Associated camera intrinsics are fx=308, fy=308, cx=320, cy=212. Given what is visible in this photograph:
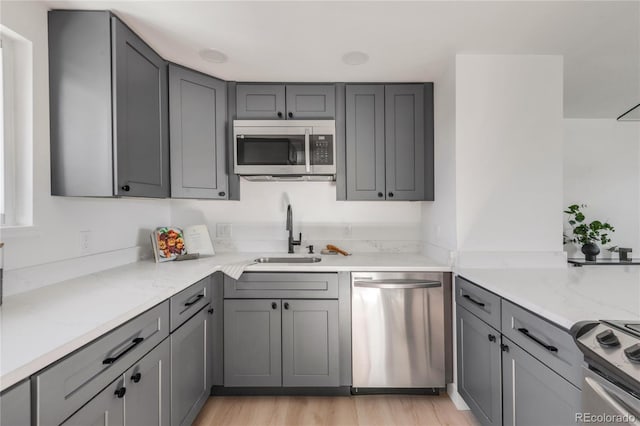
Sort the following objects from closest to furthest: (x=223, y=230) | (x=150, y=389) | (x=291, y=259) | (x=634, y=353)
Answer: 1. (x=634, y=353)
2. (x=150, y=389)
3. (x=291, y=259)
4. (x=223, y=230)

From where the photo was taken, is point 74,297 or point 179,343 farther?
point 179,343

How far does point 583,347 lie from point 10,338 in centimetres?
172

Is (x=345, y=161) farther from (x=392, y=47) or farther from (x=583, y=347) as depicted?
(x=583, y=347)

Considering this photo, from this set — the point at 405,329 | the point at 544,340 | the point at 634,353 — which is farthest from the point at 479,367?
the point at 634,353

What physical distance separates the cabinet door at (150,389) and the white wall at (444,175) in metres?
1.78

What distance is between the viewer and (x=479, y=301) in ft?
5.60

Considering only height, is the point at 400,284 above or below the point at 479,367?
above

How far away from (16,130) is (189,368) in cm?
146

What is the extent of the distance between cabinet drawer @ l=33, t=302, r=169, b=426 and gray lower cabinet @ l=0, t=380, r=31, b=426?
0.07 feet

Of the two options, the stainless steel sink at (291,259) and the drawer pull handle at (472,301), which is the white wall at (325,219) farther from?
the drawer pull handle at (472,301)

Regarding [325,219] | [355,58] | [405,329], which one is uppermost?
[355,58]

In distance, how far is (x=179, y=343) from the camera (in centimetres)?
161

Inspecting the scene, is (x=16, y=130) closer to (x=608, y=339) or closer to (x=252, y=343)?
(x=252, y=343)

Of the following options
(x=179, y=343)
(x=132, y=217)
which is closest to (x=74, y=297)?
(x=179, y=343)
